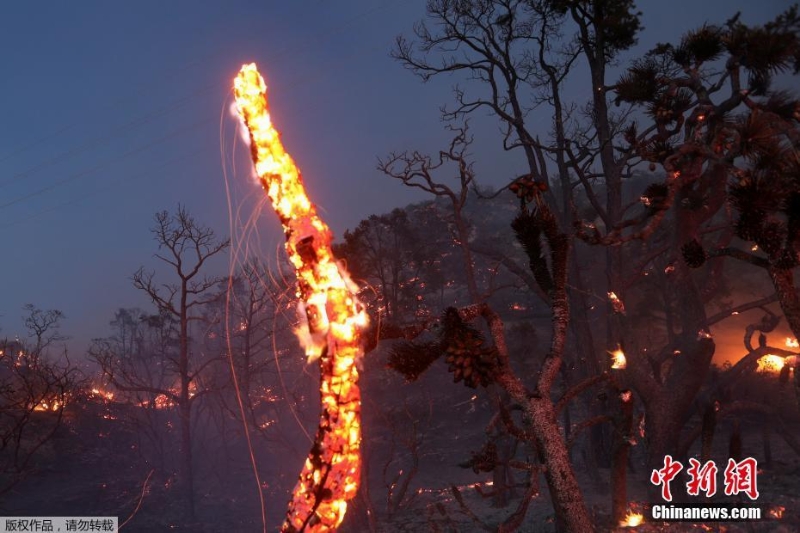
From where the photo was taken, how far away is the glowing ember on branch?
364 cm

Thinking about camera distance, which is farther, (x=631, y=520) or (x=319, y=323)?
(x=631, y=520)

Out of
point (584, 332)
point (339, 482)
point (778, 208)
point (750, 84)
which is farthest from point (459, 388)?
point (339, 482)

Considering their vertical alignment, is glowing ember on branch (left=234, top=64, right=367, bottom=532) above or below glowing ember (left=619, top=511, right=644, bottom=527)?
above

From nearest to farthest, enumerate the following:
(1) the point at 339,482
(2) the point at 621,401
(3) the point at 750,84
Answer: (1) the point at 339,482, (2) the point at 621,401, (3) the point at 750,84

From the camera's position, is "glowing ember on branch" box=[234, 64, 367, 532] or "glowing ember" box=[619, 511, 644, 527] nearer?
"glowing ember on branch" box=[234, 64, 367, 532]

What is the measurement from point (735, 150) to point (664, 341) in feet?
81.1

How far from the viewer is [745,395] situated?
20000 millimetres

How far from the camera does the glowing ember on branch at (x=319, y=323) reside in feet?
12.0

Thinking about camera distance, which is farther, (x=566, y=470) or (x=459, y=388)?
(x=459, y=388)

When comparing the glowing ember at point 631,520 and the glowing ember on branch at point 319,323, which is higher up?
the glowing ember on branch at point 319,323

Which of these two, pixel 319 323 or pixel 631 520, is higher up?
pixel 319 323

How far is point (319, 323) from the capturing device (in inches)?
153

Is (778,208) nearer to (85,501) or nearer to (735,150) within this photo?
(735,150)

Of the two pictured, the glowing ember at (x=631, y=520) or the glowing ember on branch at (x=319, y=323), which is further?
the glowing ember at (x=631, y=520)
